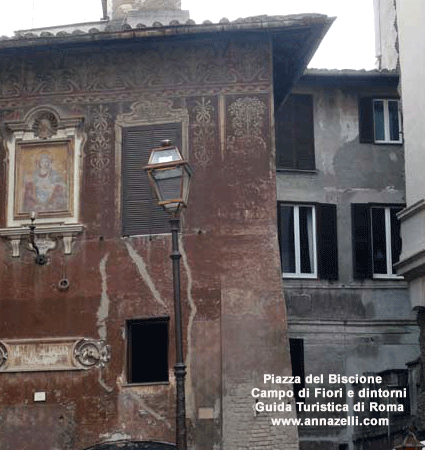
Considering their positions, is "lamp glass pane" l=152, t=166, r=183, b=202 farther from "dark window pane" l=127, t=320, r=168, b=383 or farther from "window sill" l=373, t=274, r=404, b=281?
"window sill" l=373, t=274, r=404, b=281

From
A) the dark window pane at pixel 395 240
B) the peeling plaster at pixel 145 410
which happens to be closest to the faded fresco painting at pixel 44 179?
the peeling plaster at pixel 145 410

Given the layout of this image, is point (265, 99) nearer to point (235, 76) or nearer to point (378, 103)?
point (235, 76)

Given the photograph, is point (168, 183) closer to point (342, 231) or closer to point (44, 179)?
point (44, 179)

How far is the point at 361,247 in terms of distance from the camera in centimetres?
2736

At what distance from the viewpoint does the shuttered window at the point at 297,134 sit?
27781 mm

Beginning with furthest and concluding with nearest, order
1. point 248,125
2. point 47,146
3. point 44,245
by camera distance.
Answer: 1. point 47,146
2. point 248,125
3. point 44,245

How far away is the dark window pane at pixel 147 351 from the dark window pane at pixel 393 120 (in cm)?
1154

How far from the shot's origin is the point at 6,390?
19.0 m

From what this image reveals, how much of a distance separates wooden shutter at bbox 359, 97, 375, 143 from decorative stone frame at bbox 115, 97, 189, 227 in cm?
952

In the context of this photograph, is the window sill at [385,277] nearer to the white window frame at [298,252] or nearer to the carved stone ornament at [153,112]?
the white window frame at [298,252]

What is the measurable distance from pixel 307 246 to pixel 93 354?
30.9ft

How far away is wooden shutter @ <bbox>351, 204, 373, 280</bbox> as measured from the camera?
1073 inches

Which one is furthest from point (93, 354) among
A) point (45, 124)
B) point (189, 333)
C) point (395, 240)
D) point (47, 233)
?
point (395, 240)

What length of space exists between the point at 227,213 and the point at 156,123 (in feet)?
6.80
